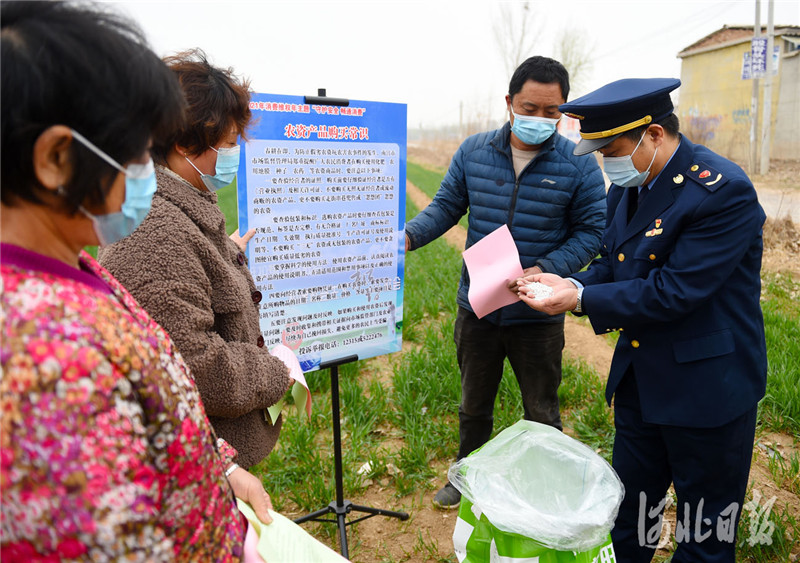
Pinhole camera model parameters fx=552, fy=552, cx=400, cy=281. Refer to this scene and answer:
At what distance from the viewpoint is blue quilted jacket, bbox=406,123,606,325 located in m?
2.50

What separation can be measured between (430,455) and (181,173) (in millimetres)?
2225

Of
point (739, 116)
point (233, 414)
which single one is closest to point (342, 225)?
point (233, 414)

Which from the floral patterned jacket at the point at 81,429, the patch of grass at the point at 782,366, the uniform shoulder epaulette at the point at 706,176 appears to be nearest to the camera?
the floral patterned jacket at the point at 81,429

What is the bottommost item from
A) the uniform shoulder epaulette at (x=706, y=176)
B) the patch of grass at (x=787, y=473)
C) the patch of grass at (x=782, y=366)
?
the patch of grass at (x=787, y=473)

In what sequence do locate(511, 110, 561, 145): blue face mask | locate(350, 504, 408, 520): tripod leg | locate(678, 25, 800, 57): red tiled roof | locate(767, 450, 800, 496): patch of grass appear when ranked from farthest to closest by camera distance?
locate(678, 25, 800, 57): red tiled roof
locate(767, 450, 800, 496): patch of grass
locate(350, 504, 408, 520): tripod leg
locate(511, 110, 561, 145): blue face mask

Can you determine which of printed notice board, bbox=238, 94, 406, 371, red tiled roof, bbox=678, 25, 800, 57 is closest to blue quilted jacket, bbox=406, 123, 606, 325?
printed notice board, bbox=238, 94, 406, 371

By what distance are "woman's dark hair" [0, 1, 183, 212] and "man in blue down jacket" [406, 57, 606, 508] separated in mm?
1903

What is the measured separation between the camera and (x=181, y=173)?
159cm

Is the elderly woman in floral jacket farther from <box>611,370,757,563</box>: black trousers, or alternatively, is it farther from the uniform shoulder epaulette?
<box>611,370,757,563</box>: black trousers

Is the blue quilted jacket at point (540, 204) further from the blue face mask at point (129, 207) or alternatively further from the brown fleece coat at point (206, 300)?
the blue face mask at point (129, 207)

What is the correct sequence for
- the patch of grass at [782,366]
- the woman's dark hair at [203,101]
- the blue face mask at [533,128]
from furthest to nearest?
the patch of grass at [782,366], the blue face mask at [533,128], the woman's dark hair at [203,101]

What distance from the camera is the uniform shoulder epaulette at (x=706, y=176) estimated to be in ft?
5.74

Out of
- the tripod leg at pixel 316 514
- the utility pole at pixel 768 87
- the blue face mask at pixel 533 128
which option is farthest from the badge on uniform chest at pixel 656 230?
the utility pole at pixel 768 87

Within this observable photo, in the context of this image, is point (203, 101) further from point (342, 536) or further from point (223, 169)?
point (342, 536)
